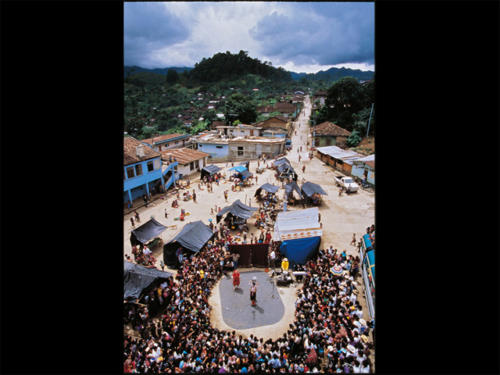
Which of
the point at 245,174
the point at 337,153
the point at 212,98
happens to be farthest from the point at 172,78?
the point at 245,174

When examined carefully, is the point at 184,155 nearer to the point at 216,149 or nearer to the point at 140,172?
the point at 216,149

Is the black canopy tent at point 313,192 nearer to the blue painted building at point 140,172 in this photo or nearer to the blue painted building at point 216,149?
the blue painted building at point 140,172

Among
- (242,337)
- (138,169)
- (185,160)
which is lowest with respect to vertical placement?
(242,337)

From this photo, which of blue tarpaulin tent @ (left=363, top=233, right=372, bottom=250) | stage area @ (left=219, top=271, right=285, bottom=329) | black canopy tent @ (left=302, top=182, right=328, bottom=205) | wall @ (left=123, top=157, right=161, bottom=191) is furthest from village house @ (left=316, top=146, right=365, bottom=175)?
wall @ (left=123, top=157, right=161, bottom=191)

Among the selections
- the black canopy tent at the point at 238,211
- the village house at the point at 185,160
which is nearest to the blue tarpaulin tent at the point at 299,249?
the black canopy tent at the point at 238,211

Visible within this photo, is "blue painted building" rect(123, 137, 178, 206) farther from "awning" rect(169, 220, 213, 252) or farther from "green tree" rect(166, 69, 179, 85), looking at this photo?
"green tree" rect(166, 69, 179, 85)
